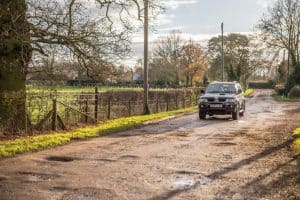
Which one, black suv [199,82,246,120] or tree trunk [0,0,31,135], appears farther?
black suv [199,82,246,120]

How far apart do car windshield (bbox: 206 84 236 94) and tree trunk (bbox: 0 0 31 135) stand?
12.8 m

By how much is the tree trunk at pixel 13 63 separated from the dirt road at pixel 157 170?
8.03 ft

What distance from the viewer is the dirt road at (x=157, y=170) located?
25.1ft

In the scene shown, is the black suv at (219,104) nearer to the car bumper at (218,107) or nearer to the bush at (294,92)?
the car bumper at (218,107)

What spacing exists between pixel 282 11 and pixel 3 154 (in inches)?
2240

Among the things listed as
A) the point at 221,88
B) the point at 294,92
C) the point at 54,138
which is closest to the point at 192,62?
the point at 294,92

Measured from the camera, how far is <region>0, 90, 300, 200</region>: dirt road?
7637 mm

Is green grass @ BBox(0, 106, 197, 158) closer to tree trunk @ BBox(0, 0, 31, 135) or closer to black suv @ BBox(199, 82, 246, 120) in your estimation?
tree trunk @ BBox(0, 0, 31, 135)

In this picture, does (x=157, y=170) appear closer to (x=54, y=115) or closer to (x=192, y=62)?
(x=54, y=115)

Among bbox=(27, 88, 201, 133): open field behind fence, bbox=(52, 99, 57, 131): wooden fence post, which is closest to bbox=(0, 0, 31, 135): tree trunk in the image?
bbox=(27, 88, 201, 133): open field behind fence

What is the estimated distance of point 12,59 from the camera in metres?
15.8

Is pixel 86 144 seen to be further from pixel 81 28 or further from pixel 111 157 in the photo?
pixel 81 28

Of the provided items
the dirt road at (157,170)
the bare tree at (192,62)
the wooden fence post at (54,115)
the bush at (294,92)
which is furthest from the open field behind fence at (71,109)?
the bare tree at (192,62)

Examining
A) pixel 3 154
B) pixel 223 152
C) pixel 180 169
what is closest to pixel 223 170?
pixel 180 169
